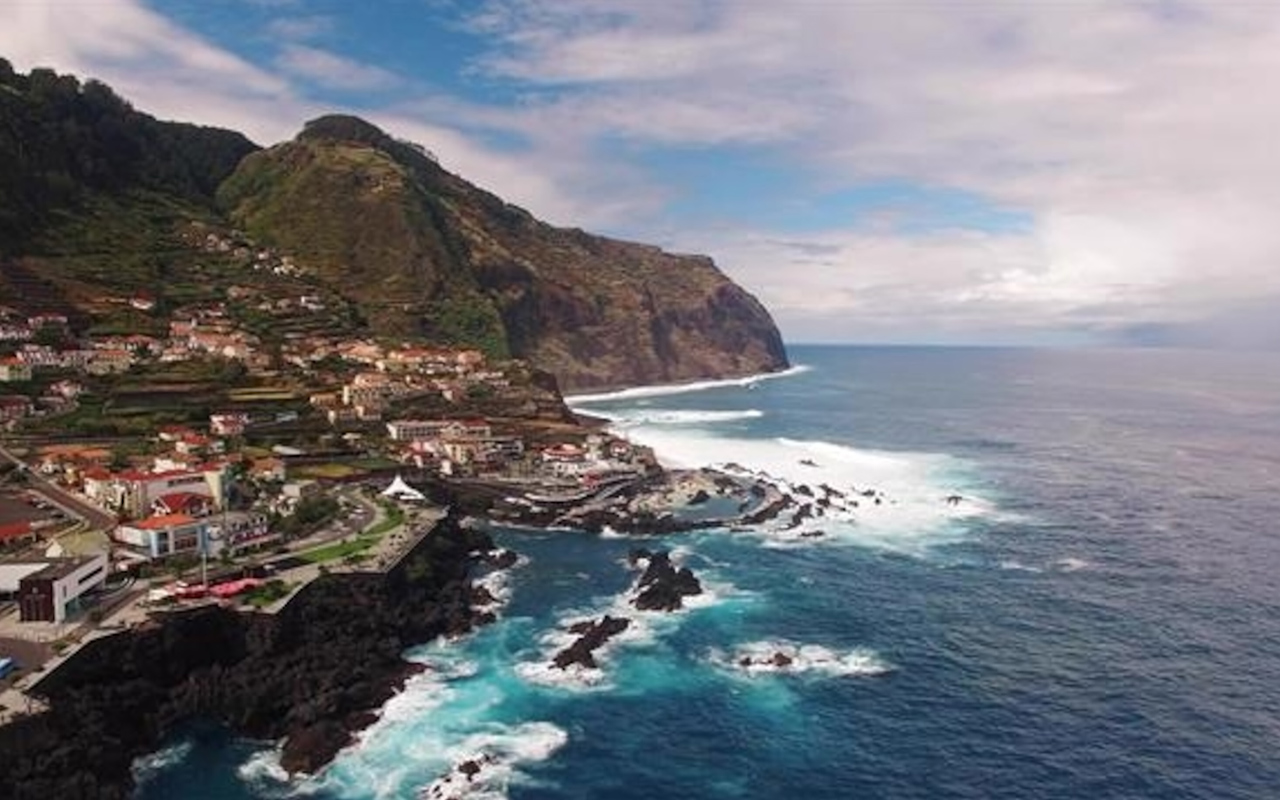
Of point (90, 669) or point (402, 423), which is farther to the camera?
point (402, 423)

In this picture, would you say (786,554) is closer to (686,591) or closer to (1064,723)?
(686,591)

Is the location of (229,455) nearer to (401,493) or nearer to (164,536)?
(401,493)

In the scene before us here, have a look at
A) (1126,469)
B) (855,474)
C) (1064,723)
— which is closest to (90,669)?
(1064,723)

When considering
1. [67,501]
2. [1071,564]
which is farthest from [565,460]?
[1071,564]

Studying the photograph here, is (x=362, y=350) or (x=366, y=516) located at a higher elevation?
(x=362, y=350)

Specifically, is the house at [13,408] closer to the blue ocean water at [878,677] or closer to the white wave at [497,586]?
the blue ocean water at [878,677]

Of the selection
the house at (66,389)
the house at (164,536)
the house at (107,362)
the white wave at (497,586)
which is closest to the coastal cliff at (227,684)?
the white wave at (497,586)
